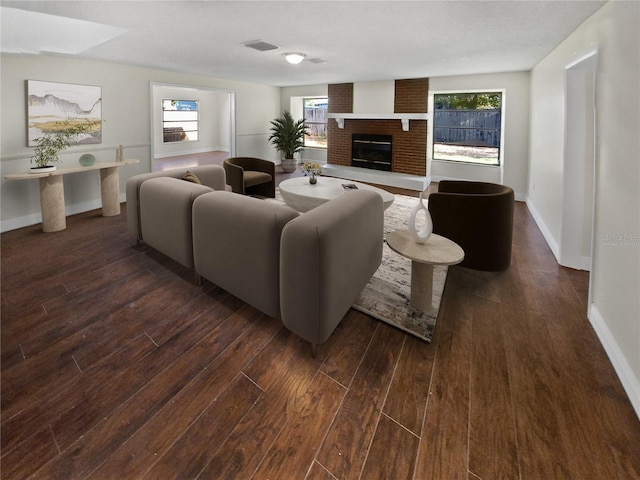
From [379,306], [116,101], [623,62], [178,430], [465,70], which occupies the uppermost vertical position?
[465,70]

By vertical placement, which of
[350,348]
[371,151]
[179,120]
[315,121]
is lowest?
[350,348]

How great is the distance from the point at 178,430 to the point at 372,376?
0.99 m

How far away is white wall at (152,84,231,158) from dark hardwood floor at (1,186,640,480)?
29.6ft

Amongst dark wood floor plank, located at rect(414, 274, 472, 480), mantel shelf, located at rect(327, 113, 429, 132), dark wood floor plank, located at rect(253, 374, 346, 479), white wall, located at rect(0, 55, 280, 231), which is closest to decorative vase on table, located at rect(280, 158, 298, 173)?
mantel shelf, located at rect(327, 113, 429, 132)

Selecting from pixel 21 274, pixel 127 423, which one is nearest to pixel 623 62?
pixel 127 423

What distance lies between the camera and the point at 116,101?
5.16 meters

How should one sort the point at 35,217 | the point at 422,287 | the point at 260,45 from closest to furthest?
the point at 422,287, the point at 260,45, the point at 35,217

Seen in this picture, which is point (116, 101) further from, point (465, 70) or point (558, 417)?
point (558, 417)

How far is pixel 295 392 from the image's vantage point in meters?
1.71

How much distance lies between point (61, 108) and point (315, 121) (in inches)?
248

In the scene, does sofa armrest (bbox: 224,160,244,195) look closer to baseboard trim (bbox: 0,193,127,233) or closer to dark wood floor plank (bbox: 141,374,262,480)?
baseboard trim (bbox: 0,193,127,233)

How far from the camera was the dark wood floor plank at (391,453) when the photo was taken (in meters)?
1.30

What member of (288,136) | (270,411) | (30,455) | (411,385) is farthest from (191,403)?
(288,136)

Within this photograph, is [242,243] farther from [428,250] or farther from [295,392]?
[428,250]
